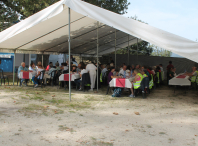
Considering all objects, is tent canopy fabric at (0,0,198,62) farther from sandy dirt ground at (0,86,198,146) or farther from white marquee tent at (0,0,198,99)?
sandy dirt ground at (0,86,198,146)

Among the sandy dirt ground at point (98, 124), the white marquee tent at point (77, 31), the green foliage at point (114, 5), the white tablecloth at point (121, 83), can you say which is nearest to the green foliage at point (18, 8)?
the green foliage at point (114, 5)

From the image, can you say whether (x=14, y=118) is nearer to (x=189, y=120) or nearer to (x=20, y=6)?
(x=189, y=120)

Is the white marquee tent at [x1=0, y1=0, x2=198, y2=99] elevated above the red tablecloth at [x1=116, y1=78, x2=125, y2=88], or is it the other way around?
the white marquee tent at [x1=0, y1=0, x2=198, y2=99]

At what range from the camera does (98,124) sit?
4.10 meters

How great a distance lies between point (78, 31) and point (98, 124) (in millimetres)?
6860

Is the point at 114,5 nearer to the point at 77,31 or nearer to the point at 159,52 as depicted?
the point at 159,52

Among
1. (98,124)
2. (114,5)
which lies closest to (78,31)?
(98,124)

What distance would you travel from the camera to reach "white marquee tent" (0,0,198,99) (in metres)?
5.48

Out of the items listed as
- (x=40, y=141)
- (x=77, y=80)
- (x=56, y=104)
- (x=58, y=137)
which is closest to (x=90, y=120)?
(x=58, y=137)

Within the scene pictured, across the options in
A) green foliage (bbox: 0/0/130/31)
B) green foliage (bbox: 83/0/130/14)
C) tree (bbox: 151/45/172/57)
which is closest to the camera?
green foliage (bbox: 0/0/130/31)

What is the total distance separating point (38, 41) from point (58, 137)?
779 centimetres

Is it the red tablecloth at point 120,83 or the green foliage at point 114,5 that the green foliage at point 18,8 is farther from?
the red tablecloth at point 120,83

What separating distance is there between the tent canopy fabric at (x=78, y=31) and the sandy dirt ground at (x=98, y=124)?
5.39 ft

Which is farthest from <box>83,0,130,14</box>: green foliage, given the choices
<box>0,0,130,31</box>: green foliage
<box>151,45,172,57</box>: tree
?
<box>151,45,172,57</box>: tree
